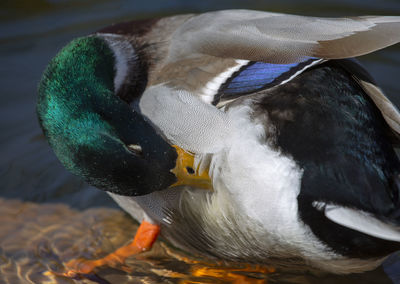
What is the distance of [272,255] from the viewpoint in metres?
2.70

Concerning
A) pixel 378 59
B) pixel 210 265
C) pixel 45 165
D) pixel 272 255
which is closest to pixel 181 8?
pixel 378 59

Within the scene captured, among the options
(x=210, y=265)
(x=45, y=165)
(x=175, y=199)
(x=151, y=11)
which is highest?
(x=151, y=11)

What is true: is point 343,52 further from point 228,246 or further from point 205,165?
point 228,246

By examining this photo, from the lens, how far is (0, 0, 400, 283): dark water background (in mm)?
3321

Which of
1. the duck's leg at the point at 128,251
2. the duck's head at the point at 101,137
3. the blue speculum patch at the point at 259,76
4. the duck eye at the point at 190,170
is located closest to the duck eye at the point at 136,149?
the duck's head at the point at 101,137

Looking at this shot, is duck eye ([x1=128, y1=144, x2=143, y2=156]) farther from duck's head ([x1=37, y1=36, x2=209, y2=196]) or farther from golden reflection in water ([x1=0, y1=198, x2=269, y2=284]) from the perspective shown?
golden reflection in water ([x1=0, y1=198, x2=269, y2=284])

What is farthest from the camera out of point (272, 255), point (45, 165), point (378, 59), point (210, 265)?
point (378, 59)

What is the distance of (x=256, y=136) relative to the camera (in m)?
2.35

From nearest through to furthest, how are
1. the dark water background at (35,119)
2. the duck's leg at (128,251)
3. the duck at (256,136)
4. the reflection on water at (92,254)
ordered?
the duck at (256,136)
the reflection on water at (92,254)
the duck's leg at (128,251)
the dark water background at (35,119)

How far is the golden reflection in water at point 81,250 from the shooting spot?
10.2ft

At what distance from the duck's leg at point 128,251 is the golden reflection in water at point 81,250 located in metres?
0.04

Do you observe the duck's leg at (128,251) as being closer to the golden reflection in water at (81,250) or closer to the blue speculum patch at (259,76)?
the golden reflection in water at (81,250)

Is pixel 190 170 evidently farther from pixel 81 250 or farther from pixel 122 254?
pixel 81 250

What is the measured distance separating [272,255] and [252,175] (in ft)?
1.78
